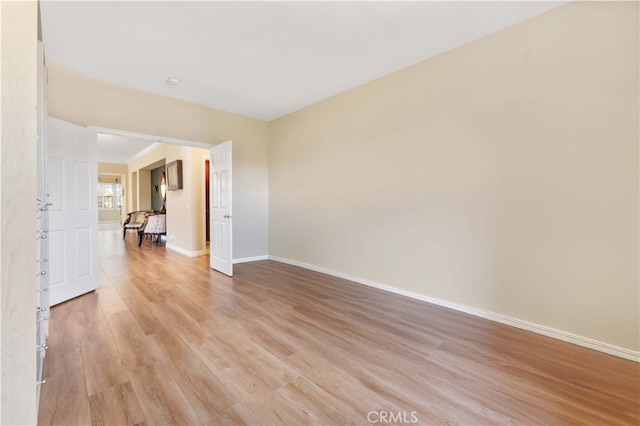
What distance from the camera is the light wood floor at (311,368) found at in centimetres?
147

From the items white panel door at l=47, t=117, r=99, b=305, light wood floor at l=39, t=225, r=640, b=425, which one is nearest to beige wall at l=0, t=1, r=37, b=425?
light wood floor at l=39, t=225, r=640, b=425

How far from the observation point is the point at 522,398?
1.57m

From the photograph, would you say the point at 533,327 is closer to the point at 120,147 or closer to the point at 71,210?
the point at 71,210

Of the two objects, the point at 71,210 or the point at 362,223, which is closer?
the point at 71,210

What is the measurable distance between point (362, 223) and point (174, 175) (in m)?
5.04

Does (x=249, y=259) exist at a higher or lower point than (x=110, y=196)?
lower

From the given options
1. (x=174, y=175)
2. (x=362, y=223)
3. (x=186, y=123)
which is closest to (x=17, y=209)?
(x=362, y=223)

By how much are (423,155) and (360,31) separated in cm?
147

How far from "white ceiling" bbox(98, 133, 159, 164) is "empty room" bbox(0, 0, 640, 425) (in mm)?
4239

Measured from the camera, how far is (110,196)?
1393 centimetres

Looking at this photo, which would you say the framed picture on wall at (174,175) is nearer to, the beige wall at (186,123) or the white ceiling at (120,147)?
the white ceiling at (120,147)

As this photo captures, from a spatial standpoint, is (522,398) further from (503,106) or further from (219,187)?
(219,187)

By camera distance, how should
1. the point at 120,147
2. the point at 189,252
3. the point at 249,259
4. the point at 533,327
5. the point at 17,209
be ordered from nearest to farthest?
the point at 17,209 → the point at 533,327 → the point at 249,259 → the point at 189,252 → the point at 120,147

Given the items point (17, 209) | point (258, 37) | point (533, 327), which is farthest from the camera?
point (258, 37)
